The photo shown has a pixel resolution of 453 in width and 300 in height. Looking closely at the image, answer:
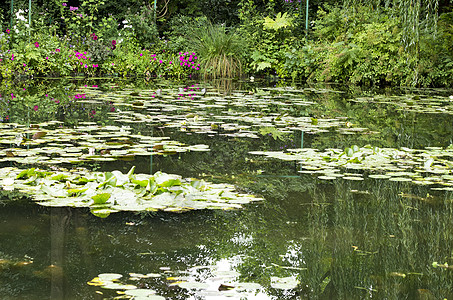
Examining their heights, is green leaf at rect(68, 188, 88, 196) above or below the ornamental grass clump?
below

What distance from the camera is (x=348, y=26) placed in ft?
40.4

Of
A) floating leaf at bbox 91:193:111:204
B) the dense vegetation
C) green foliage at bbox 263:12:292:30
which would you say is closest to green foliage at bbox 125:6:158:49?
the dense vegetation

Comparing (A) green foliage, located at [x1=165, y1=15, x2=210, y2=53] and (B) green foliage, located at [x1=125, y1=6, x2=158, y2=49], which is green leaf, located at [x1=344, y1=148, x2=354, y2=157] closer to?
(A) green foliage, located at [x1=165, y1=15, x2=210, y2=53]

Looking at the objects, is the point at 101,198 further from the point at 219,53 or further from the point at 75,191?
the point at 219,53

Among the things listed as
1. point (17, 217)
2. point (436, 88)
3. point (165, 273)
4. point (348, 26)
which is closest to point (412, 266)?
point (165, 273)

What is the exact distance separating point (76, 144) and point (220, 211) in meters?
1.77

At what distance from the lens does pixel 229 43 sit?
11922mm

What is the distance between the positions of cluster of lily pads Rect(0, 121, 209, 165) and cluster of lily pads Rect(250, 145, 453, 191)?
821 millimetres

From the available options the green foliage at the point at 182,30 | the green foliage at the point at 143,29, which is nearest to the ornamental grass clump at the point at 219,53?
the green foliage at the point at 182,30

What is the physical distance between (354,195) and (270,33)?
420 inches

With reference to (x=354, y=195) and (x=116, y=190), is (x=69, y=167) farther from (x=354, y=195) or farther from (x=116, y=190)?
(x=354, y=195)

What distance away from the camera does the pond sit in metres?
1.72

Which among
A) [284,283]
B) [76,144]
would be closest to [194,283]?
[284,283]

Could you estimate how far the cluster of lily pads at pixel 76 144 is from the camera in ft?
11.3
